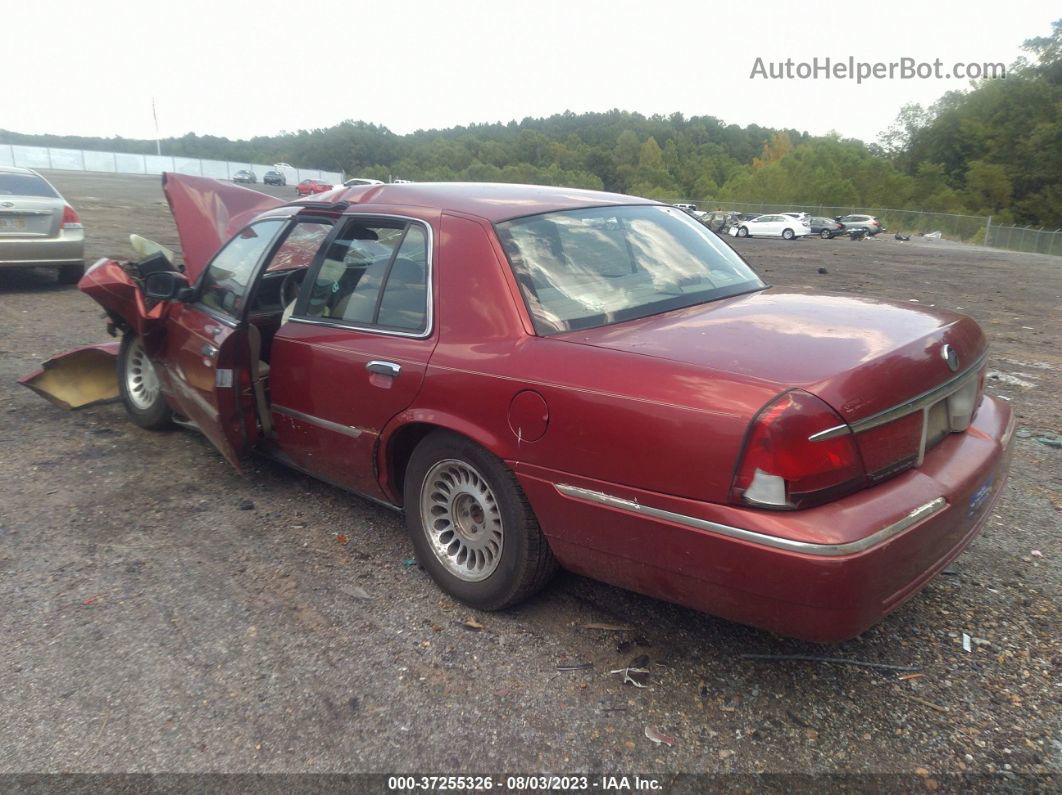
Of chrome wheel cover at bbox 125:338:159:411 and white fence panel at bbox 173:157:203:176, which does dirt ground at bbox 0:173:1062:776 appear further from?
white fence panel at bbox 173:157:203:176

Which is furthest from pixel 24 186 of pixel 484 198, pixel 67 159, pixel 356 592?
pixel 67 159

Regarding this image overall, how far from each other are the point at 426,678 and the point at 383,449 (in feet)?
3.33

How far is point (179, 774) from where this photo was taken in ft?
7.72

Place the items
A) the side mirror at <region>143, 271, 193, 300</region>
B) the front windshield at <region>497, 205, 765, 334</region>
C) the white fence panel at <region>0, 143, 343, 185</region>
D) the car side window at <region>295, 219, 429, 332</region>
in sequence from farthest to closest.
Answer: the white fence panel at <region>0, 143, 343, 185</region>
the side mirror at <region>143, 271, 193, 300</region>
the car side window at <region>295, 219, 429, 332</region>
the front windshield at <region>497, 205, 765, 334</region>

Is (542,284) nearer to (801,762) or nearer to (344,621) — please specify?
(344,621)

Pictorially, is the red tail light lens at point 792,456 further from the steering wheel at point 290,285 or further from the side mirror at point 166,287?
the side mirror at point 166,287

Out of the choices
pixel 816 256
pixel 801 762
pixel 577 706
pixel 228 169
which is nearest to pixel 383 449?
pixel 577 706

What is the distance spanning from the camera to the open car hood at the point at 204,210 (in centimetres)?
546

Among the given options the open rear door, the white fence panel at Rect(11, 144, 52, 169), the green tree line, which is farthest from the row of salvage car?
the white fence panel at Rect(11, 144, 52, 169)

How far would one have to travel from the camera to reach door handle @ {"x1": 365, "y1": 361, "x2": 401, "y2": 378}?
3.28m

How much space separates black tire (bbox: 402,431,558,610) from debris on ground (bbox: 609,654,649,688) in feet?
Result: 1.48

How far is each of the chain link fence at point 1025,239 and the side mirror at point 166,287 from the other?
44.8m

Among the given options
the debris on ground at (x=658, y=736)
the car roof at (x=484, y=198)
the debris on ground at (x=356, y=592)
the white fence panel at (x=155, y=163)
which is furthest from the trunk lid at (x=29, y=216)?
the white fence panel at (x=155, y=163)

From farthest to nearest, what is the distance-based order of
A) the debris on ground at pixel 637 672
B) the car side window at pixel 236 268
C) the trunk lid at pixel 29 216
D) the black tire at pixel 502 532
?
the trunk lid at pixel 29 216 → the car side window at pixel 236 268 → the black tire at pixel 502 532 → the debris on ground at pixel 637 672
